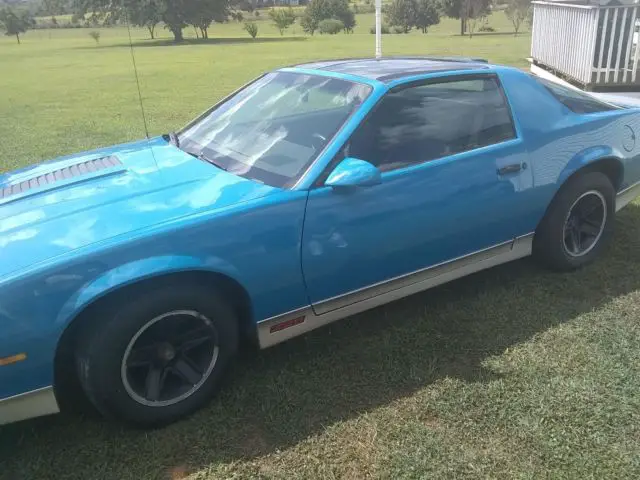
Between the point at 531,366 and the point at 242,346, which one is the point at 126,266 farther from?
the point at 531,366

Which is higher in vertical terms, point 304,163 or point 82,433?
point 304,163

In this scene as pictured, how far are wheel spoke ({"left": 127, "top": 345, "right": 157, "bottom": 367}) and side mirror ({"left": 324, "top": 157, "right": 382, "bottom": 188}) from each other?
1.10 m

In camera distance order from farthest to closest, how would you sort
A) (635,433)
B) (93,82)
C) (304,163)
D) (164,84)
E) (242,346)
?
(93,82) < (164,84) < (242,346) < (304,163) < (635,433)

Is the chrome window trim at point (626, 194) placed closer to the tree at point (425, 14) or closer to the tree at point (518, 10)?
the tree at point (518, 10)

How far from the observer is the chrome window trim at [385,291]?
2838 millimetres

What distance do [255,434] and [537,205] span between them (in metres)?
2.20

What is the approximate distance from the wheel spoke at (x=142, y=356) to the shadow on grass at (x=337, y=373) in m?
0.34

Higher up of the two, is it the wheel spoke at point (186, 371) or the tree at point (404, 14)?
the tree at point (404, 14)

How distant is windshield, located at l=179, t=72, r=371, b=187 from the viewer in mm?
2936

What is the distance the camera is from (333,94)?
3.21 meters

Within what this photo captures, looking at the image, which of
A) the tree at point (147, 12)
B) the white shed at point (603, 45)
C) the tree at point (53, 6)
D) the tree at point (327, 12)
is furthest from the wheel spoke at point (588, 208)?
the tree at point (327, 12)

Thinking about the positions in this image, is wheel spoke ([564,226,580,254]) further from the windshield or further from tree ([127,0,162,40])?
tree ([127,0,162,40])

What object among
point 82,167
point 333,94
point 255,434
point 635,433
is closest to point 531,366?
point 635,433

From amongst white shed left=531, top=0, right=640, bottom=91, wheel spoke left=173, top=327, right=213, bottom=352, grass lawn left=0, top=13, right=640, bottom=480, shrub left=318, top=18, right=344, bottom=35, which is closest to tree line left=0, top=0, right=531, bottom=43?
shrub left=318, top=18, right=344, bottom=35
